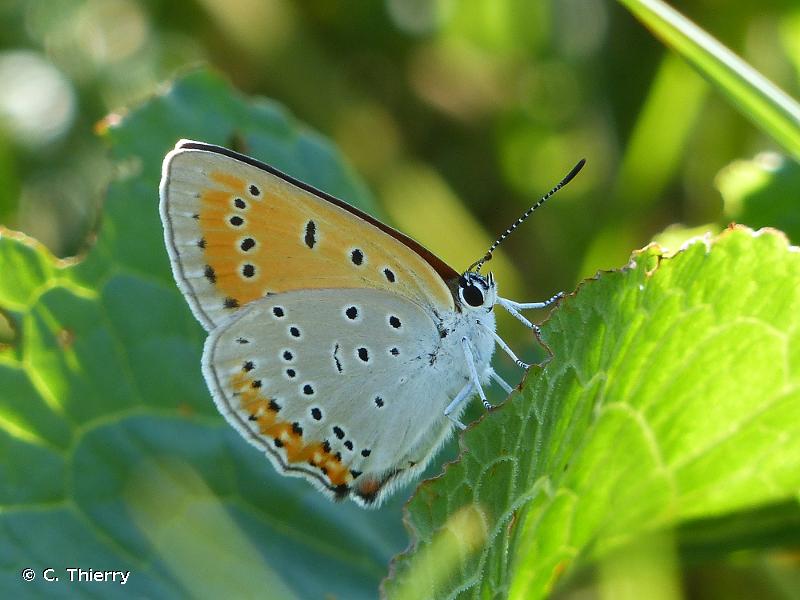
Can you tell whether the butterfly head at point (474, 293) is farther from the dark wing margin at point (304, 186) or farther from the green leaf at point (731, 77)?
the green leaf at point (731, 77)

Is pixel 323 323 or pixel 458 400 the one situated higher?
pixel 323 323

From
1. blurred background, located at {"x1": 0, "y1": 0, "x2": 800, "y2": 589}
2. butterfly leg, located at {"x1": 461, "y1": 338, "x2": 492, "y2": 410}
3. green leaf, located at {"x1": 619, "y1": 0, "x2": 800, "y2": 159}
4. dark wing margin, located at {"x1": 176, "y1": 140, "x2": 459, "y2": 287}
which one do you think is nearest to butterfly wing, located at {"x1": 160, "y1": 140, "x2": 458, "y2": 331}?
dark wing margin, located at {"x1": 176, "y1": 140, "x2": 459, "y2": 287}

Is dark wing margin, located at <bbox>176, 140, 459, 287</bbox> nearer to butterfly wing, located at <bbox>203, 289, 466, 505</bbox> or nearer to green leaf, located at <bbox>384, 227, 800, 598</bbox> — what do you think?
butterfly wing, located at <bbox>203, 289, 466, 505</bbox>

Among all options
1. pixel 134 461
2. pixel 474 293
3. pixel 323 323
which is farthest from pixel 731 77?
pixel 134 461

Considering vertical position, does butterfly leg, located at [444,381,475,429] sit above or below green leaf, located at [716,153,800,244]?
below

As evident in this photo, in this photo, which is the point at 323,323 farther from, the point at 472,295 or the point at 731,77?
the point at 731,77

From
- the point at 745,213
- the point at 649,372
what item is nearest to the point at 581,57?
the point at 745,213
